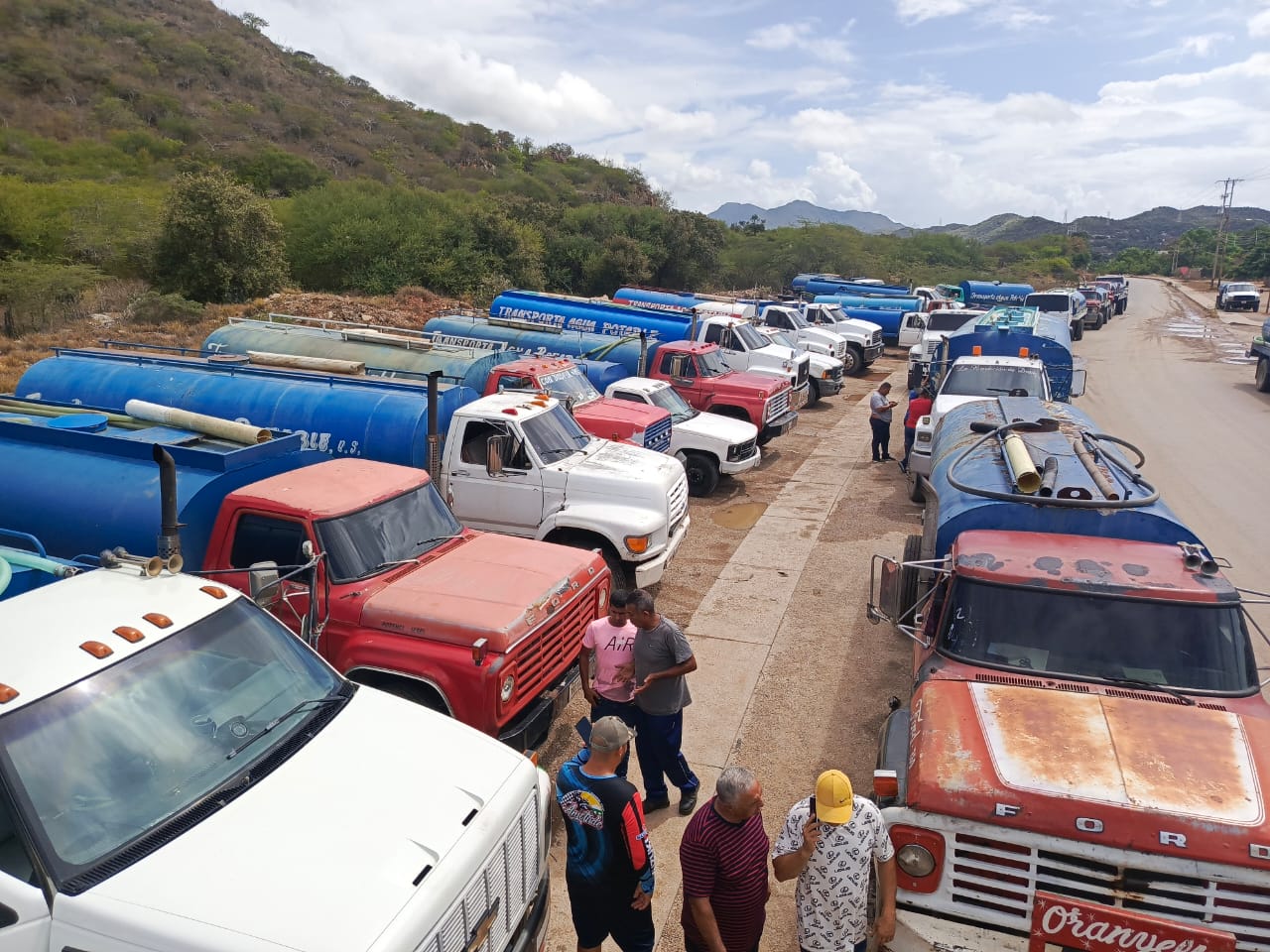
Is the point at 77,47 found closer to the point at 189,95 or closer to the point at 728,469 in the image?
the point at 189,95

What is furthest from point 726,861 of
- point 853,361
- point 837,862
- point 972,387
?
point 853,361

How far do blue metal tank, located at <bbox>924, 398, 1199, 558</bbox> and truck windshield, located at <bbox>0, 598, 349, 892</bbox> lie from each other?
4406mm

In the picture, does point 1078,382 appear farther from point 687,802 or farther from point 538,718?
point 538,718

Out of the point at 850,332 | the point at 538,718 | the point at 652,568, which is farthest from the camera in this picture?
the point at 850,332

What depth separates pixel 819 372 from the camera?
2105 cm

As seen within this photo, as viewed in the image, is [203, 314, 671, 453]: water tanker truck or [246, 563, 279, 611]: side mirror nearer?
[246, 563, 279, 611]: side mirror

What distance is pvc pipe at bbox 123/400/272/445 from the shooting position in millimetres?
7062

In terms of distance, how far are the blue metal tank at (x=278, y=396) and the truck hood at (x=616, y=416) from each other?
1.78 m

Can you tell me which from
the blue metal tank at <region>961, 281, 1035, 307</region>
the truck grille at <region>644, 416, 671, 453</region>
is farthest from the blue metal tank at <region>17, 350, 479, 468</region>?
the blue metal tank at <region>961, 281, 1035, 307</region>

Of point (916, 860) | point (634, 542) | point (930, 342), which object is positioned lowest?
point (634, 542)

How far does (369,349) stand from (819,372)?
468 inches

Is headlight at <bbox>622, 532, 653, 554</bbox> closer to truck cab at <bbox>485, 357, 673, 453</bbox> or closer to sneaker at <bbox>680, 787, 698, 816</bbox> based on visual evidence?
truck cab at <bbox>485, 357, 673, 453</bbox>

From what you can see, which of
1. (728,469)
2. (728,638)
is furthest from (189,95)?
(728,638)

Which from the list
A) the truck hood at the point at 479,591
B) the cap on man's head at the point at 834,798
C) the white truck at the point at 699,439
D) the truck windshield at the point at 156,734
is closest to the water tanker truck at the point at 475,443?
the truck hood at the point at 479,591
